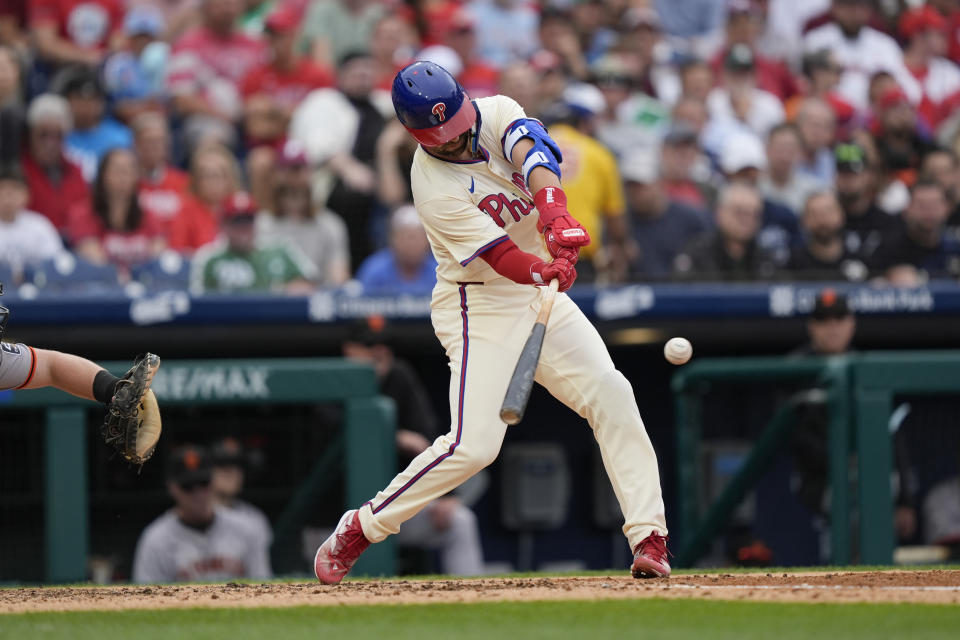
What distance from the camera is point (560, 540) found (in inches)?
319

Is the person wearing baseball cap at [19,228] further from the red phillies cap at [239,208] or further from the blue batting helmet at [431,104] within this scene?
the blue batting helmet at [431,104]

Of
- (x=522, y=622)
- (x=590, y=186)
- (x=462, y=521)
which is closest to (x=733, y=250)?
(x=590, y=186)

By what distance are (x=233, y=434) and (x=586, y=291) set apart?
196cm

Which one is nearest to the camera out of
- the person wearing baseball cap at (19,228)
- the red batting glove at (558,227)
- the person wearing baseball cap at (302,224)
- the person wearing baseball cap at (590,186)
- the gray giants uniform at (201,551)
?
the red batting glove at (558,227)

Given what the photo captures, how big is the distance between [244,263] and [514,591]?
3.69 m

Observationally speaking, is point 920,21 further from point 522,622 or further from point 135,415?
point 522,622

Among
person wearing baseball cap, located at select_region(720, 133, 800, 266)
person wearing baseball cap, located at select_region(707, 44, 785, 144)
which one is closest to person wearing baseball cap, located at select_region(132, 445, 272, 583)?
person wearing baseball cap, located at select_region(720, 133, 800, 266)

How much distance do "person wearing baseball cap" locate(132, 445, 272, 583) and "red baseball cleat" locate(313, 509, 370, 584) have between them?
5.77ft

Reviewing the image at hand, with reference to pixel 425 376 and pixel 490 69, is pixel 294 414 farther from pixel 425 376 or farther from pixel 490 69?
pixel 490 69

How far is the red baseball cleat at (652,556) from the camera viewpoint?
484cm

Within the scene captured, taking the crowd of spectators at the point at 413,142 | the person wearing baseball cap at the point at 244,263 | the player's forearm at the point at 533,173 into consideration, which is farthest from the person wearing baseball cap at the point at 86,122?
the player's forearm at the point at 533,173

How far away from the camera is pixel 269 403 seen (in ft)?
21.8

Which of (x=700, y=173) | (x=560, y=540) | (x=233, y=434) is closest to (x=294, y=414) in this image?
(x=233, y=434)

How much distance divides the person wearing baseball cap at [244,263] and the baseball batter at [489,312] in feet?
9.26
